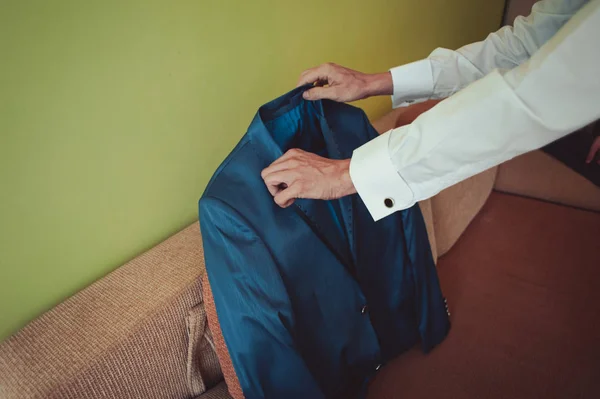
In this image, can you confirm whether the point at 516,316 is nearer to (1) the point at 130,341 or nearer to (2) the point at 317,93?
(2) the point at 317,93

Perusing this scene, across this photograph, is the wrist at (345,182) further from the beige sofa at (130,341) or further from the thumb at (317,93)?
the beige sofa at (130,341)

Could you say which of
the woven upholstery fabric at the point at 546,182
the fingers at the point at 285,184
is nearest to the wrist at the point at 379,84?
the fingers at the point at 285,184

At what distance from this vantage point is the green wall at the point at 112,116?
2.35 feet

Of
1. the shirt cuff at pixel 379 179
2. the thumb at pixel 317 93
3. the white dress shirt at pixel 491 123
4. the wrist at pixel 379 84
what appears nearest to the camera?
the white dress shirt at pixel 491 123

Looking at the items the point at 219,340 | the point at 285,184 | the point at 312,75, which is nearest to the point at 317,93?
the point at 312,75

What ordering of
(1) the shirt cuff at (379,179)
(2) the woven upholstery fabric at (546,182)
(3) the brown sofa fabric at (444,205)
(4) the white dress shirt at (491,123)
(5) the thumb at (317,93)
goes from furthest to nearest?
1. (2) the woven upholstery fabric at (546,182)
2. (3) the brown sofa fabric at (444,205)
3. (5) the thumb at (317,93)
4. (1) the shirt cuff at (379,179)
5. (4) the white dress shirt at (491,123)

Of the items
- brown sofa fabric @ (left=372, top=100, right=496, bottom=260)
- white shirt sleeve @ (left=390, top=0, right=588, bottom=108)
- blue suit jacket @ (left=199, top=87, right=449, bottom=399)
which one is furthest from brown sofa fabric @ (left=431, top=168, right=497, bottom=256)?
white shirt sleeve @ (left=390, top=0, right=588, bottom=108)

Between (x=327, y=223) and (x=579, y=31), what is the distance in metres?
0.56

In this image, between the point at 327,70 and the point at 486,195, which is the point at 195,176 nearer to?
the point at 327,70

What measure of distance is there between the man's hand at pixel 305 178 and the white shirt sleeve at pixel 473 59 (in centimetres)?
44

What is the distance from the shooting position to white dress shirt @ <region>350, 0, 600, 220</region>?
2.05 feet

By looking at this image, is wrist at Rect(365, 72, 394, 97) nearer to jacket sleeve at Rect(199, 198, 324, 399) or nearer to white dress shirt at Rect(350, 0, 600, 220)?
white dress shirt at Rect(350, 0, 600, 220)

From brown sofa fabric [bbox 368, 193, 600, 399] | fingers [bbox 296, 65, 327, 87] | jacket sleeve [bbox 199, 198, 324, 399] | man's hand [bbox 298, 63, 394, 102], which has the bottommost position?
brown sofa fabric [bbox 368, 193, 600, 399]

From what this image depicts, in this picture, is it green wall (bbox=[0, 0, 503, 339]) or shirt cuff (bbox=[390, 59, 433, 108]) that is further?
shirt cuff (bbox=[390, 59, 433, 108])
